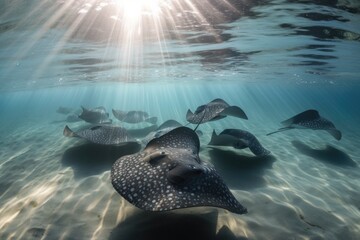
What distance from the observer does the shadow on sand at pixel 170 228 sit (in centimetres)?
420

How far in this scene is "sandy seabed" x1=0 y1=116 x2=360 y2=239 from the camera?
14.9ft

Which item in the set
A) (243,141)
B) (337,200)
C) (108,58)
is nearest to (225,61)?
(108,58)

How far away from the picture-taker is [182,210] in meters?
4.82

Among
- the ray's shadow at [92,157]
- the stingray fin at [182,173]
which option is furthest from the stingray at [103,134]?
the stingray fin at [182,173]

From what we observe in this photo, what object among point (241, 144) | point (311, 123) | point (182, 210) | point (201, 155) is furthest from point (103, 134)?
point (311, 123)

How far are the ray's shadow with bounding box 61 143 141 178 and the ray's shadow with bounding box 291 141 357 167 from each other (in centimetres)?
800

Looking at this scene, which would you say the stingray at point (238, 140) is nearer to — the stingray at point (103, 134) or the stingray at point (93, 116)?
the stingray at point (103, 134)

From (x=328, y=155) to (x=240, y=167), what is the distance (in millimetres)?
5875

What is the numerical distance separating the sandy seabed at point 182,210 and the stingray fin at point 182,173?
1062 millimetres

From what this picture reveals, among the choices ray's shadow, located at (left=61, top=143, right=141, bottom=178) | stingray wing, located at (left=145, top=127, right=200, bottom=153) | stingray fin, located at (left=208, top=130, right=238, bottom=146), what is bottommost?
ray's shadow, located at (left=61, top=143, right=141, bottom=178)

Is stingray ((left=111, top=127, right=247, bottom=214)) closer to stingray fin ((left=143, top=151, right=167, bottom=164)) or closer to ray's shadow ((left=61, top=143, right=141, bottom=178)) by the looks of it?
stingray fin ((left=143, top=151, right=167, bottom=164))

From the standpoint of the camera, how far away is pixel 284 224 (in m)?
4.95

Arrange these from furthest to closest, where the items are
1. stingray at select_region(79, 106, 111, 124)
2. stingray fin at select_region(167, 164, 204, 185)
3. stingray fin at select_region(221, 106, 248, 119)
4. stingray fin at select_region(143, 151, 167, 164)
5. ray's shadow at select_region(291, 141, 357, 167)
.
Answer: stingray at select_region(79, 106, 111, 124)
ray's shadow at select_region(291, 141, 357, 167)
stingray fin at select_region(221, 106, 248, 119)
stingray fin at select_region(143, 151, 167, 164)
stingray fin at select_region(167, 164, 204, 185)

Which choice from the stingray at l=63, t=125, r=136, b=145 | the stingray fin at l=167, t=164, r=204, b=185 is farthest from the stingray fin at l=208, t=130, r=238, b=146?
the stingray fin at l=167, t=164, r=204, b=185
